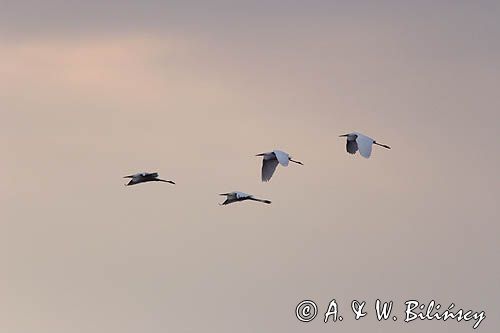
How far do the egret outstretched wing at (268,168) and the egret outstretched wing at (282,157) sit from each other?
3.46 ft

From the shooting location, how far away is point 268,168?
82.2 m

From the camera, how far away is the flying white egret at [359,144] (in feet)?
260

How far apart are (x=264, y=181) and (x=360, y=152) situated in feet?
13.7

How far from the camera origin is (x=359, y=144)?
264ft

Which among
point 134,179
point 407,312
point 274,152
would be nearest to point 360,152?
point 274,152

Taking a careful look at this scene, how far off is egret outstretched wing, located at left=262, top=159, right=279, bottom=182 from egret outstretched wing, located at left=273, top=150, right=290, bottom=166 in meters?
1.06

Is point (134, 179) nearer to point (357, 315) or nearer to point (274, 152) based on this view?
point (274, 152)

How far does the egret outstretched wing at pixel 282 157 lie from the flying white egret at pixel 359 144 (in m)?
2.68

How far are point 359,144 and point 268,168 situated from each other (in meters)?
4.02

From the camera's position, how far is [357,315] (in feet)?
299

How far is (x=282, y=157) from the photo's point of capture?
3167 inches

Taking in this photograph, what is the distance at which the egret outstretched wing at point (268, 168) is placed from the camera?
8171cm

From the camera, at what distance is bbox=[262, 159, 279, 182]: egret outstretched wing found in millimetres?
81706

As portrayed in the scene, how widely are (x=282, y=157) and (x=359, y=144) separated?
302 cm
